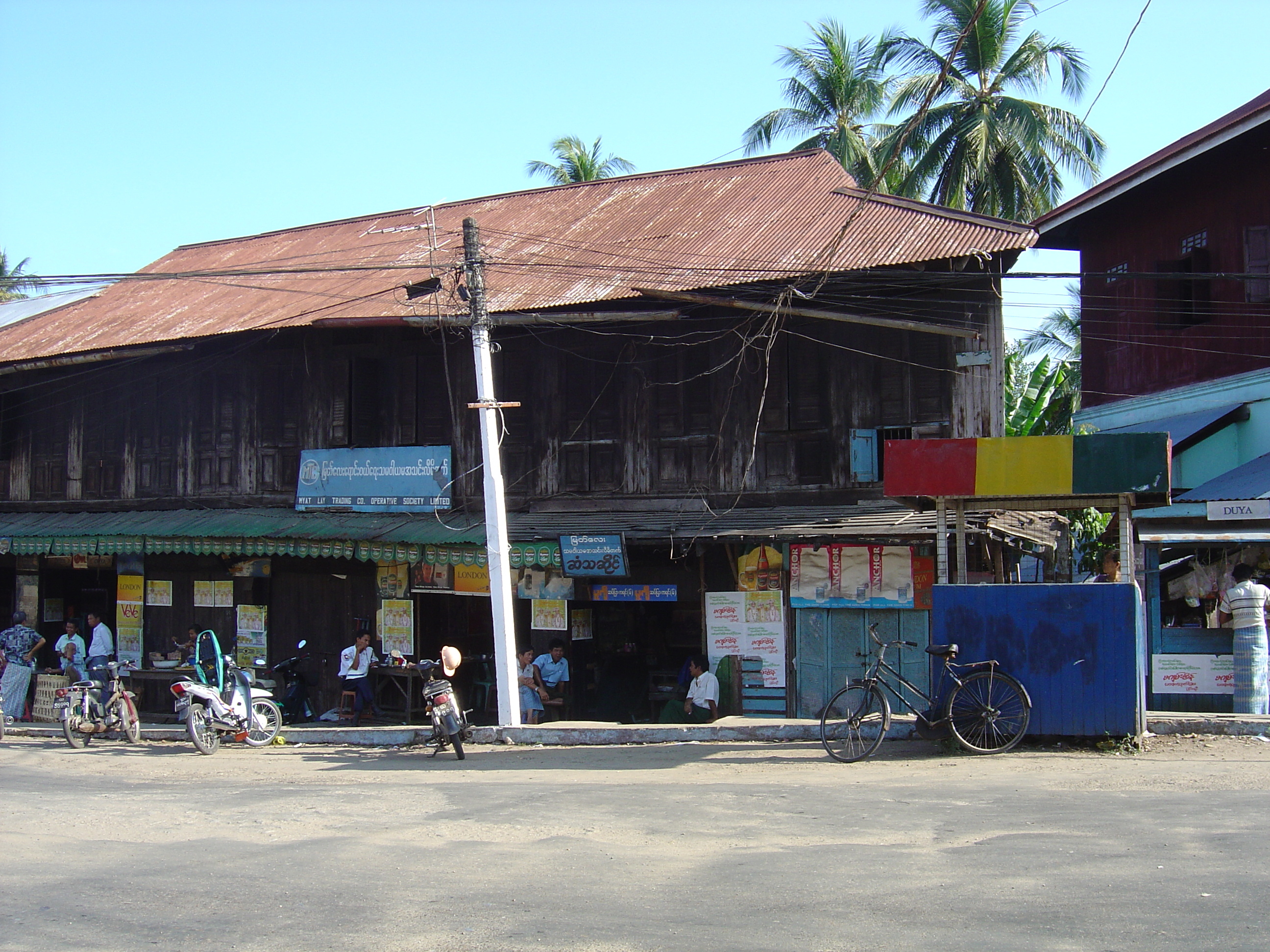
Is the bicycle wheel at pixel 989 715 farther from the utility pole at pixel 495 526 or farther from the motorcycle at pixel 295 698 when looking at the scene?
the motorcycle at pixel 295 698

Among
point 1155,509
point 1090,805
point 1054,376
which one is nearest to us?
point 1090,805

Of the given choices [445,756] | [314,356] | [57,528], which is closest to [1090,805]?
[445,756]

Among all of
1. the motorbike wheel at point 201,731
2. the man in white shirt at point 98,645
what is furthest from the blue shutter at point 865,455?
the man in white shirt at point 98,645

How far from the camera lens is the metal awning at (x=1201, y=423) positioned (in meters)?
16.2

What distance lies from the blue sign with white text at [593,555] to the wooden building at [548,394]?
0.89 feet

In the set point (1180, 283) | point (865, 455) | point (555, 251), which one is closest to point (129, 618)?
point (555, 251)

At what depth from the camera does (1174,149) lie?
1698 centimetres

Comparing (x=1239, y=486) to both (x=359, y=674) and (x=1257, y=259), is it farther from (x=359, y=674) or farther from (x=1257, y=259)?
(x=359, y=674)

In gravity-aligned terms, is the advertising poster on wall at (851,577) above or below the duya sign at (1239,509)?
below

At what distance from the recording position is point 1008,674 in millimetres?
9734

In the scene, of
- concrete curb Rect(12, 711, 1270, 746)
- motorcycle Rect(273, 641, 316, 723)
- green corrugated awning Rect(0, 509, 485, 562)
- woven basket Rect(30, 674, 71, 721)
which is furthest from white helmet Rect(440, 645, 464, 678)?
woven basket Rect(30, 674, 71, 721)

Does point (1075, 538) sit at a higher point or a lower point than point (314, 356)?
lower

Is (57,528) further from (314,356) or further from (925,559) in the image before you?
(925,559)

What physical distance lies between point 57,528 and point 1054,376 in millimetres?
17525
